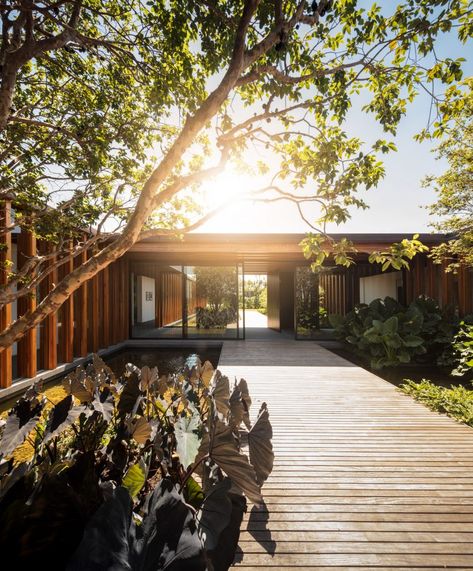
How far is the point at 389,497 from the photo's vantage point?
223 cm

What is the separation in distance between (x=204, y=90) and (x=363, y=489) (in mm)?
4451

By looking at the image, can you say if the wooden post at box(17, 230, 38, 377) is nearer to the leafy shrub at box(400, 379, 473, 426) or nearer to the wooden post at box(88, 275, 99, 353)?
the wooden post at box(88, 275, 99, 353)

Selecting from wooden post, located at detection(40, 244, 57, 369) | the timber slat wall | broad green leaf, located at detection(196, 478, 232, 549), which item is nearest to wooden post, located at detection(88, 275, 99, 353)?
the timber slat wall

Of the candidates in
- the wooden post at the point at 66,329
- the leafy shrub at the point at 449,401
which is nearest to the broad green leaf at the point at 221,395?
the leafy shrub at the point at 449,401

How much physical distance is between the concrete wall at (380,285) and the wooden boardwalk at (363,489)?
28.7 feet

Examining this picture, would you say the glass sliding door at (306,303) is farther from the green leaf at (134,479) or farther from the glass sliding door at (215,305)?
the green leaf at (134,479)

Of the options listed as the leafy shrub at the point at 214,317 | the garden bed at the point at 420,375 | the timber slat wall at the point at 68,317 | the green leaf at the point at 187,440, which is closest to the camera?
the green leaf at the point at 187,440

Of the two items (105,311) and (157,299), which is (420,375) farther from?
(157,299)

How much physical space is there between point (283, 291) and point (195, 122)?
12.9 m

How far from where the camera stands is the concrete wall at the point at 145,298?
16.1 m

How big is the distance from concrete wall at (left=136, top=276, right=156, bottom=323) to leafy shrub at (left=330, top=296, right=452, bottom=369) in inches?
450

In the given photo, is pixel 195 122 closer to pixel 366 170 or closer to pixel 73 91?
pixel 366 170

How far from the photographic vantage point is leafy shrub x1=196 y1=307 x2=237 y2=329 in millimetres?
11578

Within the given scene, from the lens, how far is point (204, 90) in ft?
12.1
